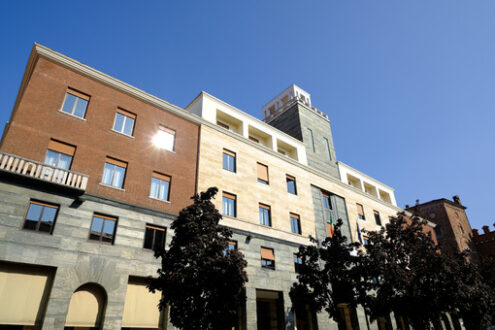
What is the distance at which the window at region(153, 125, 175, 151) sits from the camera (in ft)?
65.3

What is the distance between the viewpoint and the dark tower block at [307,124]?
31.4m

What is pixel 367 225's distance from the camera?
1267 inches

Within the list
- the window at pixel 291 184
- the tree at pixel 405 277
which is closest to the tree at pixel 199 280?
the tree at pixel 405 277

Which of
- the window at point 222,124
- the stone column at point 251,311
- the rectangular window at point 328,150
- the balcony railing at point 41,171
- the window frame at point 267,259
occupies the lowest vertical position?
the stone column at point 251,311

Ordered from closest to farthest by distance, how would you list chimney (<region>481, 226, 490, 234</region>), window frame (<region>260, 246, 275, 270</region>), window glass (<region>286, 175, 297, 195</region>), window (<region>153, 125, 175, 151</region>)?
1. window (<region>153, 125, 175, 151</region>)
2. window frame (<region>260, 246, 275, 270</region>)
3. window glass (<region>286, 175, 297, 195</region>)
4. chimney (<region>481, 226, 490, 234</region>)

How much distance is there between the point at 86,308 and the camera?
540 inches

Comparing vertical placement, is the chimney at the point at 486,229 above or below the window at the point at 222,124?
below

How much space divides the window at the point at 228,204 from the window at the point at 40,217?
9838 millimetres

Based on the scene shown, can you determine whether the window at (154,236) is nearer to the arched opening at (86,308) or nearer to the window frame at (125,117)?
the arched opening at (86,308)

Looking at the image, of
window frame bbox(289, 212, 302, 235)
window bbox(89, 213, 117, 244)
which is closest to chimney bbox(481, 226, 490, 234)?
window frame bbox(289, 212, 302, 235)

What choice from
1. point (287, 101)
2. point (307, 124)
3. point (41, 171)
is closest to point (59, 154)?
point (41, 171)

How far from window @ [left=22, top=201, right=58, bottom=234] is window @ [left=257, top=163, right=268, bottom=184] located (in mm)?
14284

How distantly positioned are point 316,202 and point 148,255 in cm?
1632

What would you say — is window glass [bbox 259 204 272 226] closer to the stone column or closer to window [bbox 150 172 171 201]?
the stone column
